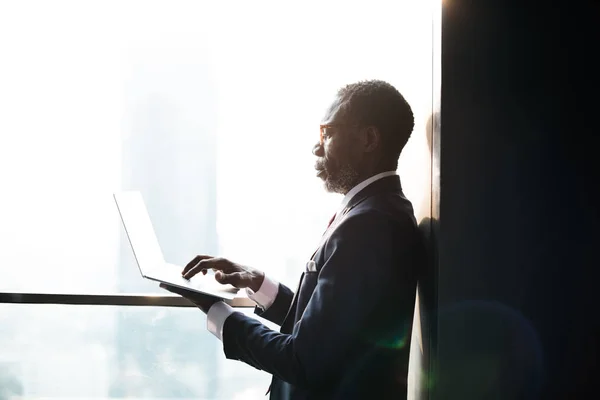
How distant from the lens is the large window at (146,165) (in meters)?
1.93

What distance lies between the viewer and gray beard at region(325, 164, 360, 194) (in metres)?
1.32

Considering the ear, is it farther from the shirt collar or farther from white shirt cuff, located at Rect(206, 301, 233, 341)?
white shirt cuff, located at Rect(206, 301, 233, 341)

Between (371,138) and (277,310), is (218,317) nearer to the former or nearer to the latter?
(277,310)

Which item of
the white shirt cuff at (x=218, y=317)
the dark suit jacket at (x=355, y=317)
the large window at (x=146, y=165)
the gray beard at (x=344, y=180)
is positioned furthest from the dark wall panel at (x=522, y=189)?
the large window at (x=146, y=165)

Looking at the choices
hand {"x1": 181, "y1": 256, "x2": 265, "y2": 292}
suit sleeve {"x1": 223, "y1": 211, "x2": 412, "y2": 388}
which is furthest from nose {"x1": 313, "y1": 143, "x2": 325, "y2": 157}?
hand {"x1": 181, "y1": 256, "x2": 265, "y2": 292}

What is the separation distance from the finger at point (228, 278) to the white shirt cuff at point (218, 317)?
8cm

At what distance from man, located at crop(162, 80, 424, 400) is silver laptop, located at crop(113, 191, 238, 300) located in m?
0.03

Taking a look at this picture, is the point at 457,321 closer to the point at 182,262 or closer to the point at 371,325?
the point at 371,325

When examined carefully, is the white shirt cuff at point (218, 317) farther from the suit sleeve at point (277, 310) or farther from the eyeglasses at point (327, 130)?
the eyeglasses at point (327, 130)

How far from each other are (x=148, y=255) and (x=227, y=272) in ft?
0.80

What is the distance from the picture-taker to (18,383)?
204 cm

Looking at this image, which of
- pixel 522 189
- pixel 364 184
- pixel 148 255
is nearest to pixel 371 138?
pixel 364 184

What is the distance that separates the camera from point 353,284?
1086 mm

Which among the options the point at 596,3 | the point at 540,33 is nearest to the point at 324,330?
the point at 540,33
